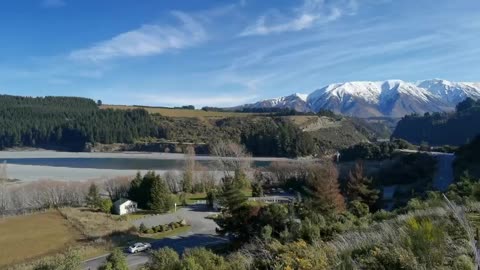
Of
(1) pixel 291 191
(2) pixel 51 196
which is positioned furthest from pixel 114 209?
(1) pixel 291 191

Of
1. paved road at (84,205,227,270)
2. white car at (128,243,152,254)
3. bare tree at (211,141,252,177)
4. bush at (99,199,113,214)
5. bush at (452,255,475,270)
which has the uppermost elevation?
bush at (452,255,475,270)

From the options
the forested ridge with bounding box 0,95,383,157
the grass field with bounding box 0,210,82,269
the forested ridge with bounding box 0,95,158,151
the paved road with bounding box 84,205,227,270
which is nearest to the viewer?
the paved road with bounding box 84,205,227,270

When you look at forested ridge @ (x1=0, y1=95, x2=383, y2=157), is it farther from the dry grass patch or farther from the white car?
the white car

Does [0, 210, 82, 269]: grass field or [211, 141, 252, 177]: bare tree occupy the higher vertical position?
[211, 141, 252, 177]: bare tree

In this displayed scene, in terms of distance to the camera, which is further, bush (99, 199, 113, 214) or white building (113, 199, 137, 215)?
white building (113, 199, 137, 215)

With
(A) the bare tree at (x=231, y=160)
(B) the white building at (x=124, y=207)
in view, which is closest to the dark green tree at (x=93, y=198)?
(B) the white building at (x=124, y=207)

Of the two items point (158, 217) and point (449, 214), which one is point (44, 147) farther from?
point (449, 214)

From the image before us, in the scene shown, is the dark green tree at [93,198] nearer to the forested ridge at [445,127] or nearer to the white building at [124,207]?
the white building at [124,207]

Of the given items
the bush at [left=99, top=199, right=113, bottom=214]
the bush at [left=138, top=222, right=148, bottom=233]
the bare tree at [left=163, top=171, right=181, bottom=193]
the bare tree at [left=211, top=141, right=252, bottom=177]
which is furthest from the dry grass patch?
the bare tree at [left=211, top=141, right=252, bottom=177]
